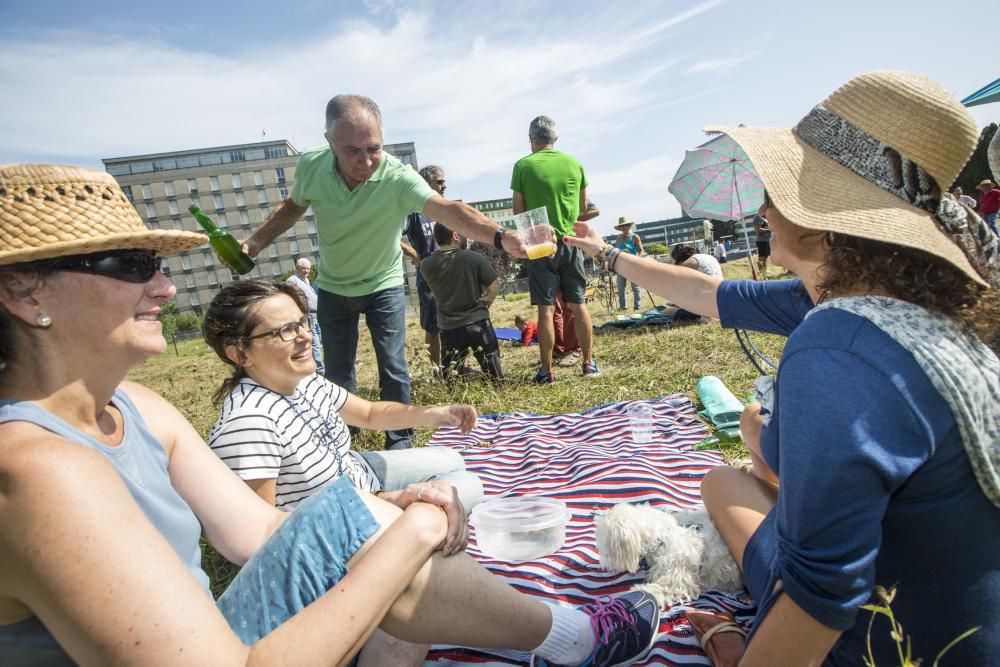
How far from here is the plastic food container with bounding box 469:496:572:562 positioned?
2400mm

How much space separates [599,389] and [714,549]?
3038mm

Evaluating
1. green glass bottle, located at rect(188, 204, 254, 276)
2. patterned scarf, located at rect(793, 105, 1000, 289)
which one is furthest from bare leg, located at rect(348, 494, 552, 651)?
green glass bottle, located at rect(188, 204, 254, 276)

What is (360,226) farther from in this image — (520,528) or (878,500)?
(878,500)

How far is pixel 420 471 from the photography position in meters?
2.91

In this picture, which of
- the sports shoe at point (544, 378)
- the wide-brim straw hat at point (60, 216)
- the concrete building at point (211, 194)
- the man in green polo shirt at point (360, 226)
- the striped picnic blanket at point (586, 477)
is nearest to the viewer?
the wide-brim straw hat at point (60, 216)

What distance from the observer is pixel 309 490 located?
223 cm

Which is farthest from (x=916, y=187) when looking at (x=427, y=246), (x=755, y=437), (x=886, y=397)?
(x=427, y=246)

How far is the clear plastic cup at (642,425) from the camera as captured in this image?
374 cm

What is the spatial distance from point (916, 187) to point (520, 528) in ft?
6.15

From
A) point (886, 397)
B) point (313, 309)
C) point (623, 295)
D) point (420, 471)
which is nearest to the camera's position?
point (886, 397)

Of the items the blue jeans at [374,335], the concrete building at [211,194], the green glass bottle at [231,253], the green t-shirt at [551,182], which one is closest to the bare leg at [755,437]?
the blue jeans at [374,335]

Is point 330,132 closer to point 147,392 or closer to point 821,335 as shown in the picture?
point 147,392

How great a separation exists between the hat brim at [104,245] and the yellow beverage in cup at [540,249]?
Answer: 1946 mm

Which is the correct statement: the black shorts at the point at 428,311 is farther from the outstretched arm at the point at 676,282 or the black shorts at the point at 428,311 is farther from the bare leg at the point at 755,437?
the bare leg at the point at 755,437
